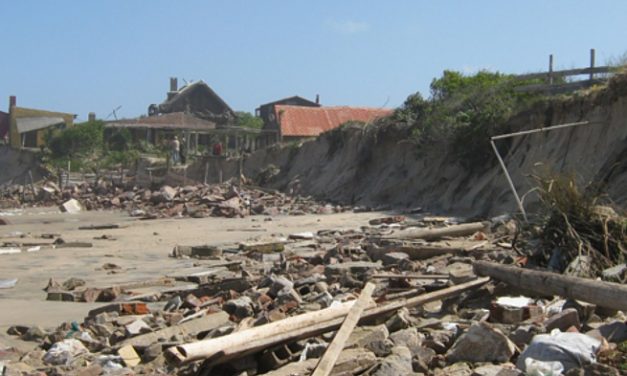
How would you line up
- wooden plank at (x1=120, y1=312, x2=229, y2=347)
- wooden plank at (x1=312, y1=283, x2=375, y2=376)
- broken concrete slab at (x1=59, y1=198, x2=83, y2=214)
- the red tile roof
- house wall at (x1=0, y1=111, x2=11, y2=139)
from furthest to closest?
house wall at (x1=0, y1=111, x2=11, y2=139), the red tile roof, broken concrete slab at (x1=59, y1=198, x2=83, y2=214), wooden plank at (x1=120, y1=312, x2=229, y2=347), wooden plank at (x1=312, y1=283, x2=375, y2=376)

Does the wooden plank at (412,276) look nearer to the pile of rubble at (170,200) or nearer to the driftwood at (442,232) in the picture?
the driftwood at (442,232)

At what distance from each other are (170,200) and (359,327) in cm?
2686

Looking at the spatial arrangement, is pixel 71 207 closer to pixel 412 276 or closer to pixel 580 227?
pixel 412 276

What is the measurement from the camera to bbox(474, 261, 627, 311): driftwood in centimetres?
651

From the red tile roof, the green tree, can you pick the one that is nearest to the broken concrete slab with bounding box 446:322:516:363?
the red tile roof

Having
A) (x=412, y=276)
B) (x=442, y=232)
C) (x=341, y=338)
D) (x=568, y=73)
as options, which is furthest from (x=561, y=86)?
(x=341, y=338)

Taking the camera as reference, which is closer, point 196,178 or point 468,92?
point 468,92

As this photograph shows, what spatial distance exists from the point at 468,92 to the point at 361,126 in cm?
864

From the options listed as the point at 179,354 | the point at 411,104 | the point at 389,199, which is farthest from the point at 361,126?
the point at 179,354

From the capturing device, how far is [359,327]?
6.97m

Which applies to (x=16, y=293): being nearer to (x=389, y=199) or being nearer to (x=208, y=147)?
(x=389, y=199)

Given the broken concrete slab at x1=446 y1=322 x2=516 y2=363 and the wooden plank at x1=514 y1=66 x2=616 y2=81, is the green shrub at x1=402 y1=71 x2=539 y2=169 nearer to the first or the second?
the wooden plank at x1=514 y1=66 x2=616 y2=81

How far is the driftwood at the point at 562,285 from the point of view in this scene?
6.51 metres

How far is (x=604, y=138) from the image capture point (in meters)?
18.9
